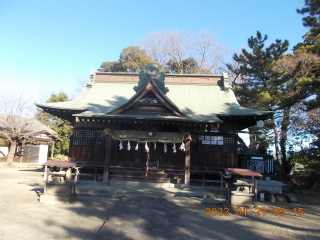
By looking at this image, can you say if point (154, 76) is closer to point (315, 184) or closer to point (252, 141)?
point (315, 184)

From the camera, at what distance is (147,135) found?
1205 centimetres

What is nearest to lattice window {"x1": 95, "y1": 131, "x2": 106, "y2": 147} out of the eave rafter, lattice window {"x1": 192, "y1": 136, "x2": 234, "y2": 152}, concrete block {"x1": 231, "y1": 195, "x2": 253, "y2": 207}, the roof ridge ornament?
the eave rafter

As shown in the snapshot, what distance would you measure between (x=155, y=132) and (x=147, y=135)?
1.43 feet

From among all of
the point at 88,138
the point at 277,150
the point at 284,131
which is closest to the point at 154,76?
the point at 88,138

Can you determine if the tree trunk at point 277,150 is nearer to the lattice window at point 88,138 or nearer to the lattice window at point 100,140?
the lattice window at point 100,140

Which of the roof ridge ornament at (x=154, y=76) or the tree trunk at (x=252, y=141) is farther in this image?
the tree trunk at (x=252, y=141)

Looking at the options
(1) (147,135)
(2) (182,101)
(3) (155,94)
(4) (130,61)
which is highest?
(4) (130,61)

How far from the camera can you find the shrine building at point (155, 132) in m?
11.9

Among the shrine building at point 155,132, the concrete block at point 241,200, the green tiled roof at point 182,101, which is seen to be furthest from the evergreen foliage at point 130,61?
the concrete block at point 241,200

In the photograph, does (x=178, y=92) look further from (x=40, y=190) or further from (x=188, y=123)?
(x=40, y=190)

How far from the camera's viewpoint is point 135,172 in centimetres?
1298

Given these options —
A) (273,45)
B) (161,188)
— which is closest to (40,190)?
(161,188)

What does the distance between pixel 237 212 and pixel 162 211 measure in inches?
102

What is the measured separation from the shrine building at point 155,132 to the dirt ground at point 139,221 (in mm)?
3539
